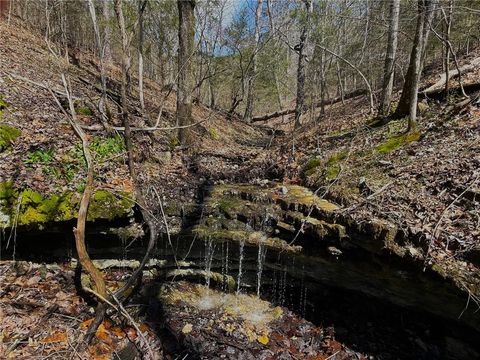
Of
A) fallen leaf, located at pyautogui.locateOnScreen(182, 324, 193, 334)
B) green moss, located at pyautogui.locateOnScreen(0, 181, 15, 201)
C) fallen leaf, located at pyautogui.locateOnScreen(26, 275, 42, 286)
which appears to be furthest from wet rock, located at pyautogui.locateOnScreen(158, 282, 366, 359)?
green moss, located at pyautogui.locateOnScreen(0, 181, 15, 201)

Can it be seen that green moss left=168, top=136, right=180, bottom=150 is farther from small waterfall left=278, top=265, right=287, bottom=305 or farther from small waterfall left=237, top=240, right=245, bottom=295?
small waterfall left=278, top=265, right=287, bottom=305

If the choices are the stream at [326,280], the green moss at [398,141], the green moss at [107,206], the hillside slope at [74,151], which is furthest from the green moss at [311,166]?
the green moss at [107,206]

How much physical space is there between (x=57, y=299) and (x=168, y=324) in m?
1.58

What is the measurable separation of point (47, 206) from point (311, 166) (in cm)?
518

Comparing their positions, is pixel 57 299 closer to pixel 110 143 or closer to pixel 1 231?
pixel 1 231

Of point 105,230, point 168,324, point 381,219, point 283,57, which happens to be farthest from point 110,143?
point 283,57

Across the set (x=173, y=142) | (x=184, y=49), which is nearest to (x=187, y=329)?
(x=173, y=142)

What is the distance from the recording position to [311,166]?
7148 mm

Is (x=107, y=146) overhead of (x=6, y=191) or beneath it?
overhead

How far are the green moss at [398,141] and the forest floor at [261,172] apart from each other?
0.8 inches

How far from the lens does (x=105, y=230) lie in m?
5.23

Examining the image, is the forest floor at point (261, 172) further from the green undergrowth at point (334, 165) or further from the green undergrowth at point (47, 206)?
the green undergrowth at point (47, 206)

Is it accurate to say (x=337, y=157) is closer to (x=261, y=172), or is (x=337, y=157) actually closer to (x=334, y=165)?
(x=334, y=165)

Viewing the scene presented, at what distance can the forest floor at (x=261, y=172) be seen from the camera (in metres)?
3.85
